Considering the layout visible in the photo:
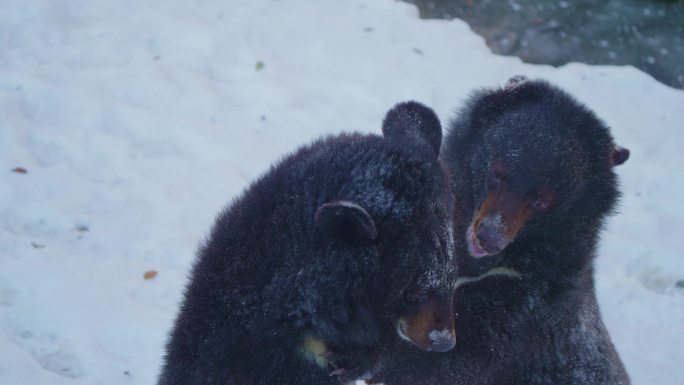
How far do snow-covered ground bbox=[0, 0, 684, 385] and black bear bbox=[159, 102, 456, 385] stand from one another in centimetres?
190

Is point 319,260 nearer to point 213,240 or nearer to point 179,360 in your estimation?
point 213,240

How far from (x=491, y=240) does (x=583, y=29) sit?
18.5 feet

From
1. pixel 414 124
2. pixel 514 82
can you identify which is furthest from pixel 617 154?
pixel 414 124

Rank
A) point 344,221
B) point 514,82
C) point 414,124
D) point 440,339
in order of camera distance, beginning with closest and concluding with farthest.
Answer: point 344,221
point 440,339
point 414,124
point 514,82

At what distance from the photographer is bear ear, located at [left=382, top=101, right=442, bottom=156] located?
3.22 m

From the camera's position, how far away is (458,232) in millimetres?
4215

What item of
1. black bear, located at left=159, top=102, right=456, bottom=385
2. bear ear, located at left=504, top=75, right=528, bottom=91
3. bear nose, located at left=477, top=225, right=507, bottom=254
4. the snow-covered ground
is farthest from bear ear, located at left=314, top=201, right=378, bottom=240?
the snow-covered ground

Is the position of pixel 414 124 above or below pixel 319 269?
above

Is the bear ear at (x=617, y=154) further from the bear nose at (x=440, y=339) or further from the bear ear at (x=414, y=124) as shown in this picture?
the bear nose at (x=440, y=339)

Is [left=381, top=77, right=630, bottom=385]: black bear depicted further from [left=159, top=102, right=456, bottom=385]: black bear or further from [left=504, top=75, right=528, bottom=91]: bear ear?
[left=159, top=102, right=456, bottom=385]: black bear

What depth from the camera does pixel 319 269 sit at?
8.91 feet

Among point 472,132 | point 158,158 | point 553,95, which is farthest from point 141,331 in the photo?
point 553,95

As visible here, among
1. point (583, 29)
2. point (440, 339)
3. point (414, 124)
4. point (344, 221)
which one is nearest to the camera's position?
point (344, 221)

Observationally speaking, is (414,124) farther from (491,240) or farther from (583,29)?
(583,29)
